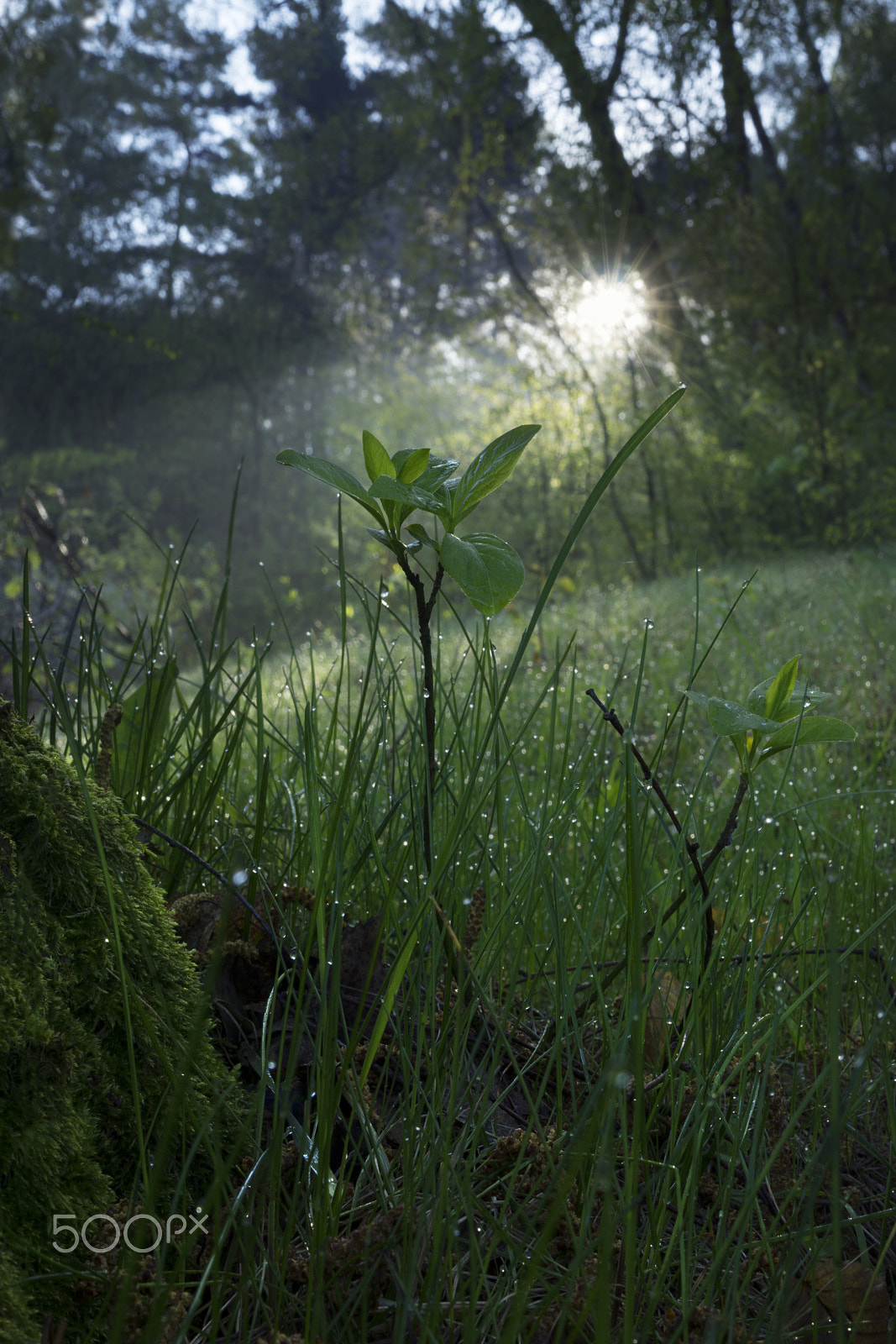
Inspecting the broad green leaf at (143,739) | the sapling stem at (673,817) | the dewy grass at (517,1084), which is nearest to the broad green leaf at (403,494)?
the dewy grass at (517,1084)

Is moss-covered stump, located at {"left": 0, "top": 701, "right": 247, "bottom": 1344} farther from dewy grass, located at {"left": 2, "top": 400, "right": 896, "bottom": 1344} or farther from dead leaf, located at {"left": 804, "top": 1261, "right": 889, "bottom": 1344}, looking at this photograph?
dead leaf, located at {"left": 804, "top": 1261, "right": 889, "bottom": 1344}

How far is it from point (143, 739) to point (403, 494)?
1.79 feet

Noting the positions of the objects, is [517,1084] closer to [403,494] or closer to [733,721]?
[733,721]

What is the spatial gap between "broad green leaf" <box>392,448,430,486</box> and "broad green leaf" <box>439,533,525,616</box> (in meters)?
0.10

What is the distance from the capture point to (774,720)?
809mm

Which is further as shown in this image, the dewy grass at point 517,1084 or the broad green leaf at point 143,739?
the broad green leaf at point 143,739

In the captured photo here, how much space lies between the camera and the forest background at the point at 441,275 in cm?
789

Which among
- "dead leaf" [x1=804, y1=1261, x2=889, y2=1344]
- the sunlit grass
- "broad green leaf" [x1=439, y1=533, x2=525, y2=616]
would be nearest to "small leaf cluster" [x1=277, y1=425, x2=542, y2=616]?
"broad green leaf" [x1=439, y1=533, x2=525, y2=616]

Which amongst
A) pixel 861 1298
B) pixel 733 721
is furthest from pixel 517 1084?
pixel 733 721

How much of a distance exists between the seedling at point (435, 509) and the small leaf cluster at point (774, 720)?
9.1 inches

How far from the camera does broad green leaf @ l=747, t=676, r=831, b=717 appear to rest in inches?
30.4

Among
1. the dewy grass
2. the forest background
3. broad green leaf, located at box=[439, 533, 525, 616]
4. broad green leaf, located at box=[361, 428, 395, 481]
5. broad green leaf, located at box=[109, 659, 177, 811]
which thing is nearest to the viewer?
the dewy grass

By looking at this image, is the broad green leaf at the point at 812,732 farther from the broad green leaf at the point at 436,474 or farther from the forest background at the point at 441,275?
the forest background at the point at 441,275

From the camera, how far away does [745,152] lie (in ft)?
28.0
